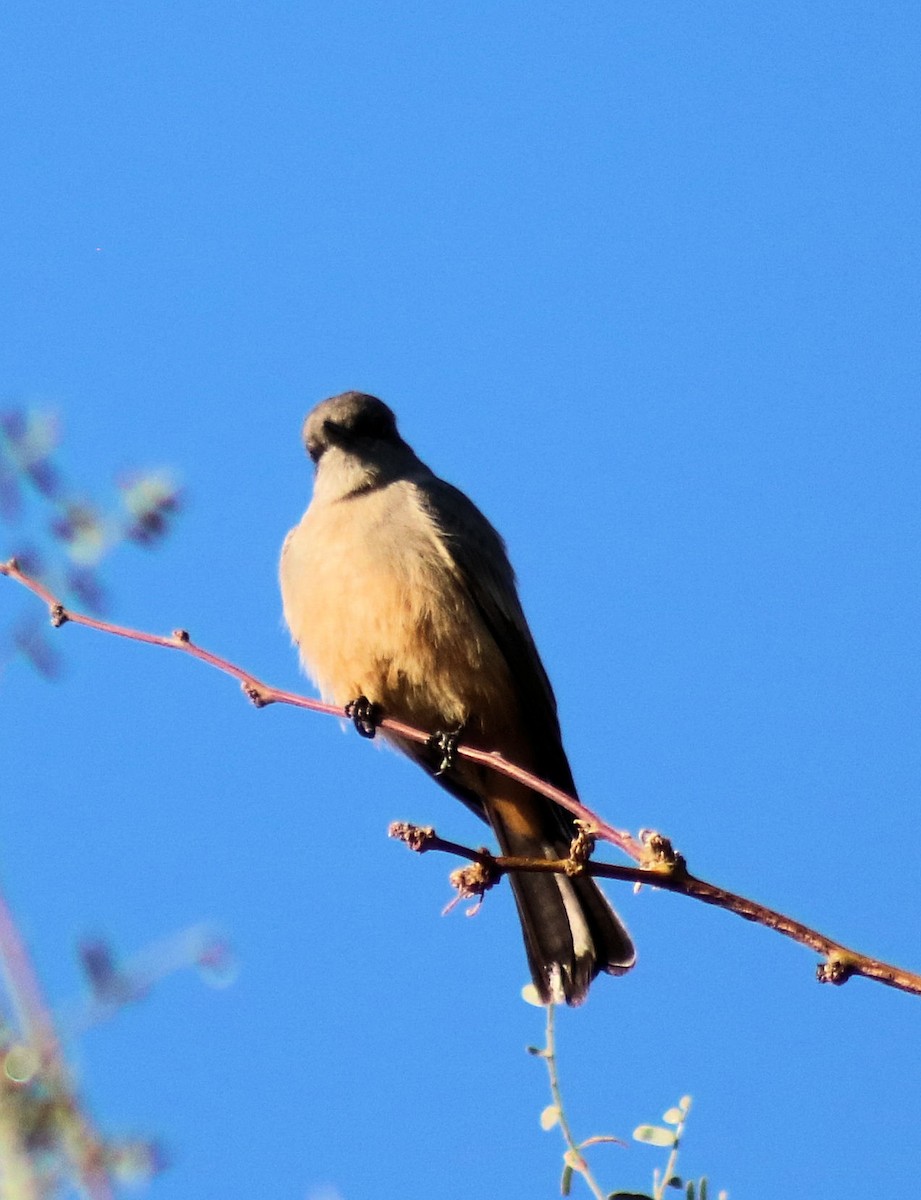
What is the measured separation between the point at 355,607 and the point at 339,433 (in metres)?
1.27

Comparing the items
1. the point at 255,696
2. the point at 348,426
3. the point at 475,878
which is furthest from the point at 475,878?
the point at 348,426

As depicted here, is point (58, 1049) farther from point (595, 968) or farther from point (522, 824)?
point (522, 824)

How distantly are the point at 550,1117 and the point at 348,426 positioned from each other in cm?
438

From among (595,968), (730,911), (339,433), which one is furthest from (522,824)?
(730,911)

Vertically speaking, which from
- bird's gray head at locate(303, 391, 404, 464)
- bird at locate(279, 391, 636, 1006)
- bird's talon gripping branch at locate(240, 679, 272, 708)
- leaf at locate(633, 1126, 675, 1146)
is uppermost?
bird's gray head at locate(303, 391, 404, 464)

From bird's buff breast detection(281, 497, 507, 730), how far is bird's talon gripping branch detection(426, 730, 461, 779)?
70 mm

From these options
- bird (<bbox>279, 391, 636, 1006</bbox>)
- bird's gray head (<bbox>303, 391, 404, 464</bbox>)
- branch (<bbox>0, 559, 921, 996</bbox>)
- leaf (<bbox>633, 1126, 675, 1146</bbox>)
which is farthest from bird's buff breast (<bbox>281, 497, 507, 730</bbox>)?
leaf (<bbox>633, 1126, 675, 1146</bbox>)

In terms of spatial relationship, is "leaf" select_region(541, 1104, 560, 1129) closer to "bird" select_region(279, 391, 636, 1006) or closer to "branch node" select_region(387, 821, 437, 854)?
"branch node" select_region(387, 821, 437, 854)

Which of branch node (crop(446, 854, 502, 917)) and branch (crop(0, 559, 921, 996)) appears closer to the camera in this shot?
branch (crop(0, 559, 921, 996))

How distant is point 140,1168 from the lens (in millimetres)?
1608

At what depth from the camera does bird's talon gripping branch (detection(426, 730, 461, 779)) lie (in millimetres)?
5379

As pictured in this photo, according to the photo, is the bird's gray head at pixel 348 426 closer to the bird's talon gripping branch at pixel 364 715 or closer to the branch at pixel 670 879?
the bird's talon gripping branch at pixel 364 715

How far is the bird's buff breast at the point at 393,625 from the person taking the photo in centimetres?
559

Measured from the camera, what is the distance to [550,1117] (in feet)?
8.77
